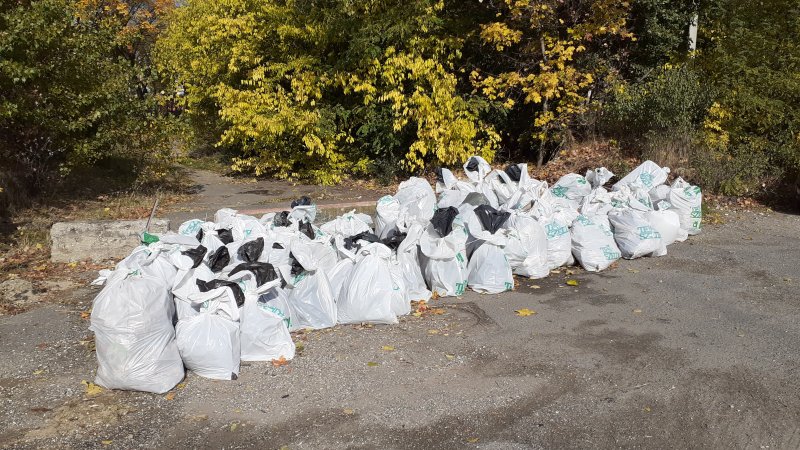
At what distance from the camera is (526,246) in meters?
6.86

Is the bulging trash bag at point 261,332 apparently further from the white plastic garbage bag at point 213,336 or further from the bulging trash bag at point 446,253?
the bulging trash bag at point 446,253

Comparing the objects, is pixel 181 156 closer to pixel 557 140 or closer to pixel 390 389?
pixel 557 140

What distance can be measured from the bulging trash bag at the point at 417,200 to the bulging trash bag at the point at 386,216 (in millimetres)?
92

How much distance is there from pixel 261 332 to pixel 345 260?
118 centimetres

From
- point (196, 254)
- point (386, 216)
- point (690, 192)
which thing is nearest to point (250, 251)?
point (196, 254)

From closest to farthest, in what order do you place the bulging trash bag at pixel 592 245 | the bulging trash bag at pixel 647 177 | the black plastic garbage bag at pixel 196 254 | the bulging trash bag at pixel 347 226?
1. the black plastic garbage bag at pixel 196 254
2. the bulging trash bag at pixel 347 226
3. the bulging trash bag at pixel 592 245
4. the bulging trash bag at pixel 647 177

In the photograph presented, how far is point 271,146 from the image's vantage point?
43.2 ft

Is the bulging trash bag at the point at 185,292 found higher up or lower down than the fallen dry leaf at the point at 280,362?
higher up

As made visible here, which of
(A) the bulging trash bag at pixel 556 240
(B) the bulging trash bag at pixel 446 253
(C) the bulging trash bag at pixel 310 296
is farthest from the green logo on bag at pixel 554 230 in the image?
(C) the bulging trash bag at pixel 310 296

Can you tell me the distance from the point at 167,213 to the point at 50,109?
2006mm

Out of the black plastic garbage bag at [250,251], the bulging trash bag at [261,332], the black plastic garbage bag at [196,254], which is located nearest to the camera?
the bulging trash bag at [261,332]

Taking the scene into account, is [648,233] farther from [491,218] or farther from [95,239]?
[95,239]

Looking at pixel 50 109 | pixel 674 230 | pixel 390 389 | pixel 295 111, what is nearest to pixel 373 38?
pixel 295 111

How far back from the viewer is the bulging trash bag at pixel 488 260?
6562 millimetres
